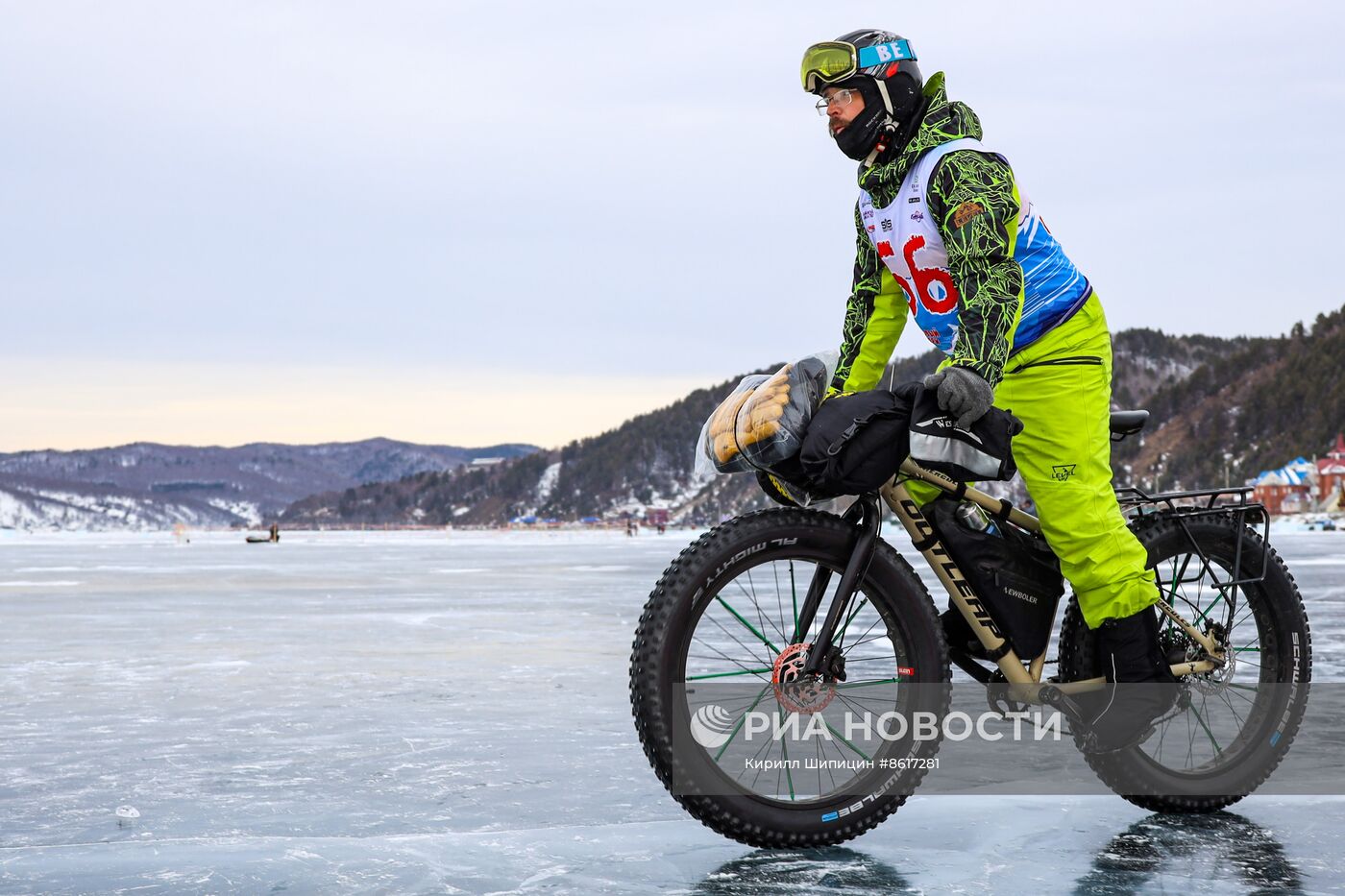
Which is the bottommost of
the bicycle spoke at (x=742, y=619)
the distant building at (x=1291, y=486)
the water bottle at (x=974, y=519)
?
the bicycle spoke at (x=742, y=619)

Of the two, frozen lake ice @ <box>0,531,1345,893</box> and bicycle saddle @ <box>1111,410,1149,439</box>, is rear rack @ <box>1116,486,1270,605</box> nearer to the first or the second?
bicycle saddle @ <box>1111,410,1149,439</box>

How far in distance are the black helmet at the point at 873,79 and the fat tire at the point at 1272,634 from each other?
52.1 inches

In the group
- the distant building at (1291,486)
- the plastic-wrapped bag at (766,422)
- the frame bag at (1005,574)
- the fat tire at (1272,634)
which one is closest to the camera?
the plastic-wrapped bag at (766,422)

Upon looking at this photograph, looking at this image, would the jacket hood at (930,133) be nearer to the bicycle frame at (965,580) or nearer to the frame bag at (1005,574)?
the bicycle frame at (965,580)

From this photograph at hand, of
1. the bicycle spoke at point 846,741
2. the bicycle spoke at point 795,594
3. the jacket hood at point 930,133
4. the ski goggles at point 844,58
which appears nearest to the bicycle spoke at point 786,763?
the bicycle spoke at point 846,741

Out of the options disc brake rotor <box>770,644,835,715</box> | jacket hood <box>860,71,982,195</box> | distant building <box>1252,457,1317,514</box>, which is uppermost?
distant building <box>1252,457,1317,514</box>

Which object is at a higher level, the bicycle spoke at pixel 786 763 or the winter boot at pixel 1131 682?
the winter boot at pixel 1131 682

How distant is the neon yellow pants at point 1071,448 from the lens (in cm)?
348

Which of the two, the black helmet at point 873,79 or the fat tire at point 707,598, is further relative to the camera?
the black helmet at point 873,79

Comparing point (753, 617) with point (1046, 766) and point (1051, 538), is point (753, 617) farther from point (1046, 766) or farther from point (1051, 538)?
point (1051, 538)

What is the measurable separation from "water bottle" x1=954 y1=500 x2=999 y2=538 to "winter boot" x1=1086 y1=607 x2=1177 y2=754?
38cm

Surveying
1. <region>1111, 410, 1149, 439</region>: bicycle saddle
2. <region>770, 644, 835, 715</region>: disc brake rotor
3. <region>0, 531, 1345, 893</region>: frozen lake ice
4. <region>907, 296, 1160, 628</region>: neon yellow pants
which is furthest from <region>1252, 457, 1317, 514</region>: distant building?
<region>770, 644, 835, 715</region>: disc brake rotor

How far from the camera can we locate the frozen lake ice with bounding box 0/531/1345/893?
314 centimetres

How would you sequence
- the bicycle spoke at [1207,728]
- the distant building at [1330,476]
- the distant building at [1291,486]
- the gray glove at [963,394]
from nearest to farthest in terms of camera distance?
the gray glove at [963,394] < the bicycle spoke at [1207,728] < the distant building at [1330,476] < the distant building at [1291,486]
